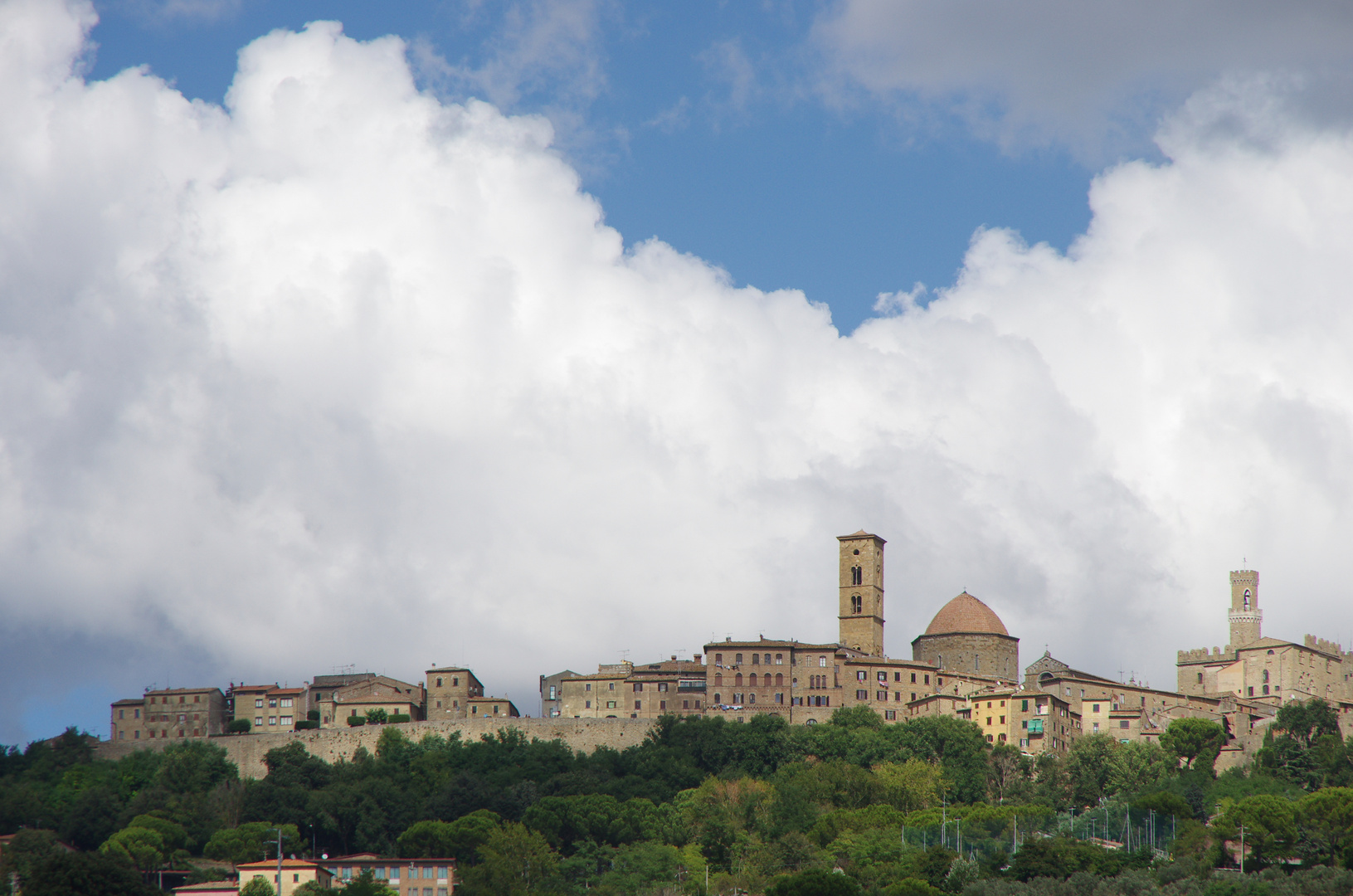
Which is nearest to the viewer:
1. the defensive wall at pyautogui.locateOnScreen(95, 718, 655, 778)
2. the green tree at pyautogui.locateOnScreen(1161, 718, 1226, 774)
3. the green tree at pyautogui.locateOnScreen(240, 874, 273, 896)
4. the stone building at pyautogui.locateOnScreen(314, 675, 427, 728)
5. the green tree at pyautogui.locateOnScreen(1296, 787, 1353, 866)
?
the green tree at pyautogui.locateOnScreen(1296, 787, 1353, 866)

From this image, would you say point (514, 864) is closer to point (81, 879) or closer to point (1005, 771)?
point (81, 879)

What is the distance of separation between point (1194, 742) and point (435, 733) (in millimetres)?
41968

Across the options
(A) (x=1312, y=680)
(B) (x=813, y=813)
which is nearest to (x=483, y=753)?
(B) (x=813, y=813)

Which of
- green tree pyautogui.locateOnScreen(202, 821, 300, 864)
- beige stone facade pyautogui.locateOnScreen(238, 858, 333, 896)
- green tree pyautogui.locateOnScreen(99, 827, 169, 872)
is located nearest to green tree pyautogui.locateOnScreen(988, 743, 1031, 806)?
beige stone facade pyautogui.locateOnScreen(238, 858, 333, 896)

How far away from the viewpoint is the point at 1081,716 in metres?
112

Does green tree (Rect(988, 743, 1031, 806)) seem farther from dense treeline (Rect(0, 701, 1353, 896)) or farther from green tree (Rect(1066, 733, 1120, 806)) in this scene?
green tree (Rect(1066, 733, 1120, 806))

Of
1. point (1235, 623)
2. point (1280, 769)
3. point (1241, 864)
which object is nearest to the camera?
point (1241, 864)

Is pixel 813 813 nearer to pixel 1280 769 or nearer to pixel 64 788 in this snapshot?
pixel 1280 769

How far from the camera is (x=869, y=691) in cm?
11381

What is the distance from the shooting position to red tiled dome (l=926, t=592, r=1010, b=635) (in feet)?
401

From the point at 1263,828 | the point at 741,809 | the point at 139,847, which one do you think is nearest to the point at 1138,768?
the point at 1263,828

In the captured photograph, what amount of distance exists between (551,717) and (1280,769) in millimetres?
39725

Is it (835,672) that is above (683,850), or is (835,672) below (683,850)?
above

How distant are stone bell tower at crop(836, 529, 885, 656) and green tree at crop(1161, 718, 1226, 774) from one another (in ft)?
70.2
